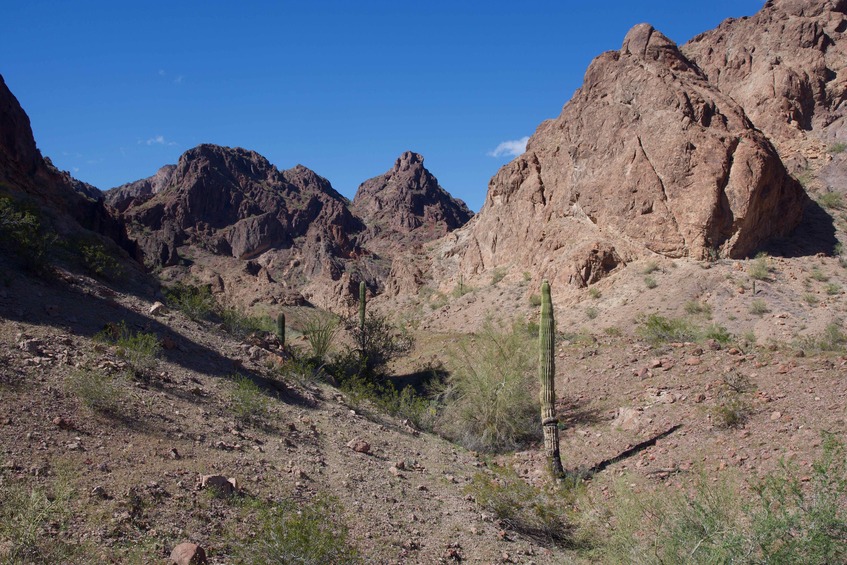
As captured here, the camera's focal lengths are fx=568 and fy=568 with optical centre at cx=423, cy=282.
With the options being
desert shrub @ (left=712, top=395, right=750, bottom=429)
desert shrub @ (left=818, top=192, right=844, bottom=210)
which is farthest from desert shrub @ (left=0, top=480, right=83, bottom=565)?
desert shrub @ (left=818, top=192, right=844, bottom=210)

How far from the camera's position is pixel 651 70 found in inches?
1160

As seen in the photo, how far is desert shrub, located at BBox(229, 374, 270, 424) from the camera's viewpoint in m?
10.2

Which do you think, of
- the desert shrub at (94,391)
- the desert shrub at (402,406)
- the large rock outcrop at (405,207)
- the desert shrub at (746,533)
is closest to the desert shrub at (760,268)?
the desert shrub at (402,406)

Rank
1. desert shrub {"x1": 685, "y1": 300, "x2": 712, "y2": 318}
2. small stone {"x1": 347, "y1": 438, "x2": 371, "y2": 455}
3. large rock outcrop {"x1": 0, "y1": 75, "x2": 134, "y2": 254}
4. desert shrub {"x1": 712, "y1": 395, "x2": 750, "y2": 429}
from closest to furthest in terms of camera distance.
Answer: desert shrub {"x1": 712, "y1": 395, "x2": 750, "y2": 429}, small stone {"x1": 347, "y1": 438, "x2": 371, "y2": 455}, large rock outcrop {"x1": 0, "y1": 75, "x2": 134, "y2": 254}, desert shrub {"x1": 685, "y1": 300, "x2": 712, "y2": 318}

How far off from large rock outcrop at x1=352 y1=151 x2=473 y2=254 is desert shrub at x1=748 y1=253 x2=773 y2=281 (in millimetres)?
65898

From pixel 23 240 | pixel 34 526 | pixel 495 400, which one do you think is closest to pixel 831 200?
pixel 495 400

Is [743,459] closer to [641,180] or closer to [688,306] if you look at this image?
[688,306]

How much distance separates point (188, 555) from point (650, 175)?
25.7m

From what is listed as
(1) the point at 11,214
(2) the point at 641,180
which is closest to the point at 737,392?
(1) the point at 11,214

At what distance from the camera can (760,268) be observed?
2233 cm

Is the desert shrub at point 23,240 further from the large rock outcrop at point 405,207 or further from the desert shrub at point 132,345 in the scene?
the large rock outcrop at point 405,207

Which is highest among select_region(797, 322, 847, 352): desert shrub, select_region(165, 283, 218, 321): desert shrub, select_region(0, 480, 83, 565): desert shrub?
select_region(165, 283, 218, 321): desert shrub

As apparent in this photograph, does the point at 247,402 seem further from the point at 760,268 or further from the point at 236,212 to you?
the point at 236,212

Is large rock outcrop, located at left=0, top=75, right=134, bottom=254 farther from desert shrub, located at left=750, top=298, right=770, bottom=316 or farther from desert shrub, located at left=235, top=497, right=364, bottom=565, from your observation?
desert shrub, located at left=750, top=298, right=770, bottom=316
